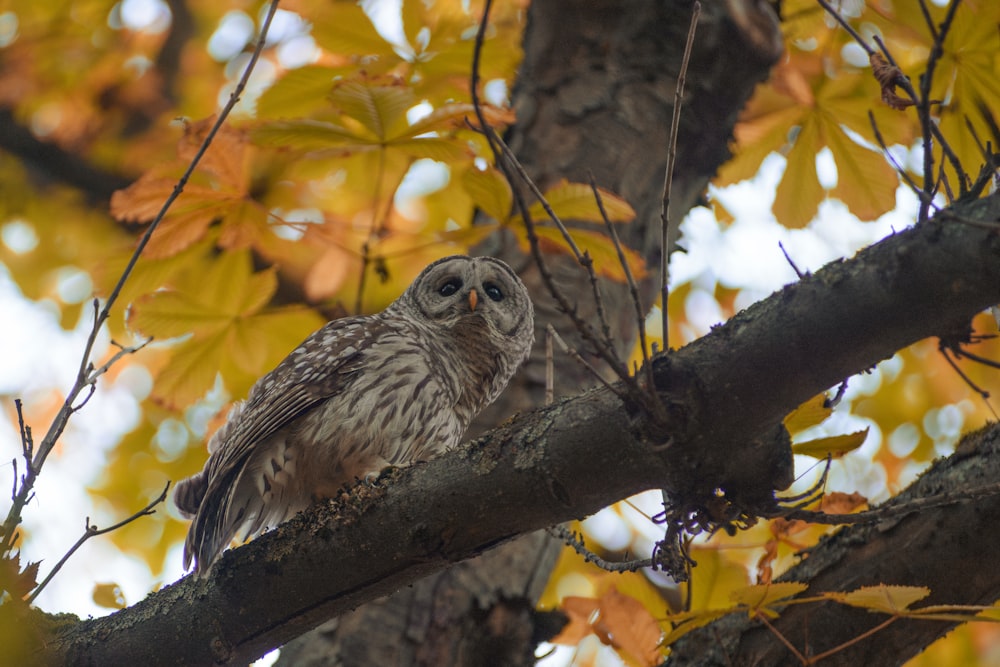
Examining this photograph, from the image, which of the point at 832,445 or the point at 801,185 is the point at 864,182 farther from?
the point at 832,445

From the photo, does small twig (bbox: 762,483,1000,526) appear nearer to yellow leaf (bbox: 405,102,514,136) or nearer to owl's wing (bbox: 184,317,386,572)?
yellow leaf (bbox: 405,102,514,136)

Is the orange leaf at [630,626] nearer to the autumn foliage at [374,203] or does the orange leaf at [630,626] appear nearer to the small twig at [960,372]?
the autumn foliage at [374,203]

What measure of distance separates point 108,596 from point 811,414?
2621 millimetres

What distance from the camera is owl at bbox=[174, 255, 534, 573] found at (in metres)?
3.35

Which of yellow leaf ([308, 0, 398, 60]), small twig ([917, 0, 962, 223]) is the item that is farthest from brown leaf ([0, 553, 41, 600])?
yellow leaf ([308, 0, 398, 60])

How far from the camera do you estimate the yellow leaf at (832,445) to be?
93.7 inches

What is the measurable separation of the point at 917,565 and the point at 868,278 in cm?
121

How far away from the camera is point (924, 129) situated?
183 cm

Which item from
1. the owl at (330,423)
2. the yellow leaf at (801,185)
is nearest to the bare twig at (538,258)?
the owl at (330,423)

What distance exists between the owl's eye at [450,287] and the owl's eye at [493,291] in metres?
0.15

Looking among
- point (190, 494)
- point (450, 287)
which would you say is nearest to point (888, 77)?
point (450, 287)

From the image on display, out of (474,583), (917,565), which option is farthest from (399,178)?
(917,565)

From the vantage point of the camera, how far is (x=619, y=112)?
4477 mm

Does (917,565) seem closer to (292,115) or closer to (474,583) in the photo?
(474,583)
